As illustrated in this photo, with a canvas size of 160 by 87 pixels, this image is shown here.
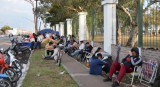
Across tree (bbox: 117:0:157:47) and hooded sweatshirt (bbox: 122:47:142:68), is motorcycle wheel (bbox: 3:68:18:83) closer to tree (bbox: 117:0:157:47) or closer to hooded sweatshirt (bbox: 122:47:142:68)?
hooded sweatshirt (bbox: 122:47:142:68)

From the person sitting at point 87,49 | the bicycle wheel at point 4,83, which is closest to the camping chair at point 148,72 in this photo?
the bicycle wheel at point 4,83

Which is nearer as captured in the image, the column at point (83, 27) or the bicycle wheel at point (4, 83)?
the bicycle wheel at point (4, 83)

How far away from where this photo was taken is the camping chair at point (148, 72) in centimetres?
611

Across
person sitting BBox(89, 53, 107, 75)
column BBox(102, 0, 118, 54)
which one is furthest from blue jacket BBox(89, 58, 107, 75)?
column BBox(102, 0, 118, 54)

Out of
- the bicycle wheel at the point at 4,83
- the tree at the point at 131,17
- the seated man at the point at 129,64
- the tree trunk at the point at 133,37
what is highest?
the tree at the point at 131,17

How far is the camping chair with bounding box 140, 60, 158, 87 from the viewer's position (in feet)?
20.1

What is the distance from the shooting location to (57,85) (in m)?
6.67

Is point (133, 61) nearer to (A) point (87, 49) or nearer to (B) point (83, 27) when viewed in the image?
(A) point (87, 49)

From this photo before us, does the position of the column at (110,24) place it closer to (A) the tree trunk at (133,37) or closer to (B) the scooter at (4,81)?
(A) the tree trunk at (133,37)

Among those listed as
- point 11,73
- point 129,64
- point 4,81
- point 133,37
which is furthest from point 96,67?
point 4,81

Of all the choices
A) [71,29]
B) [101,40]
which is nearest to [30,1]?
[71,29]

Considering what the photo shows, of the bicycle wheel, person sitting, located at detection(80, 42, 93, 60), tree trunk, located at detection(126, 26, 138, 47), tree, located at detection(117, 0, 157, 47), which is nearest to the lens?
the bicycle wheel

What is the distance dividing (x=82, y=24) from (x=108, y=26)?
18.8 ft

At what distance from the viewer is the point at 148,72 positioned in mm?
6453
